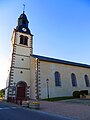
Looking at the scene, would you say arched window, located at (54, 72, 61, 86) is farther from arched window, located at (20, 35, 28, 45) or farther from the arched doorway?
arched window, located at (20, 35, 28, 45)

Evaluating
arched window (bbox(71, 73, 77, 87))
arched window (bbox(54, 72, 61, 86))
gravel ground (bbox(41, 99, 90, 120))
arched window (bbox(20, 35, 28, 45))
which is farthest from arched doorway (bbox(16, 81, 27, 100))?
gravel ground (bbox(41, 99, 90, 120))

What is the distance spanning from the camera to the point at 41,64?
87.2ft

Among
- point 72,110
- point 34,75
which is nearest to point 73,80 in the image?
point 34,75

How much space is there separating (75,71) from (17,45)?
13473 millimetres

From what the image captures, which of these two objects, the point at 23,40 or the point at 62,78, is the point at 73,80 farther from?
the point at 23,40

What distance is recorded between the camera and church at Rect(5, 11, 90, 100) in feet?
81.9

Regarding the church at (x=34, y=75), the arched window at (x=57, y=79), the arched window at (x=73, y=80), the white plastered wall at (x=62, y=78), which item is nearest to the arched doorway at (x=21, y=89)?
the church at (x=34, y=75)

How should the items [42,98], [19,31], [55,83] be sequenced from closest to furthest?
[42,98] → [55,83] → [19,31]

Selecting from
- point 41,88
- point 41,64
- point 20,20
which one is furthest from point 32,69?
point 20,20

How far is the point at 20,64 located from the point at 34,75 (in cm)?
347

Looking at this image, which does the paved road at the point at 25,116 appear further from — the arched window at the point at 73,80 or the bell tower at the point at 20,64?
the arched window at the point at 73,80

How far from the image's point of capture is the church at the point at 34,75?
2497cm

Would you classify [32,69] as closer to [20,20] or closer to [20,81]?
[20,81]

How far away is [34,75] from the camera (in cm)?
2622
